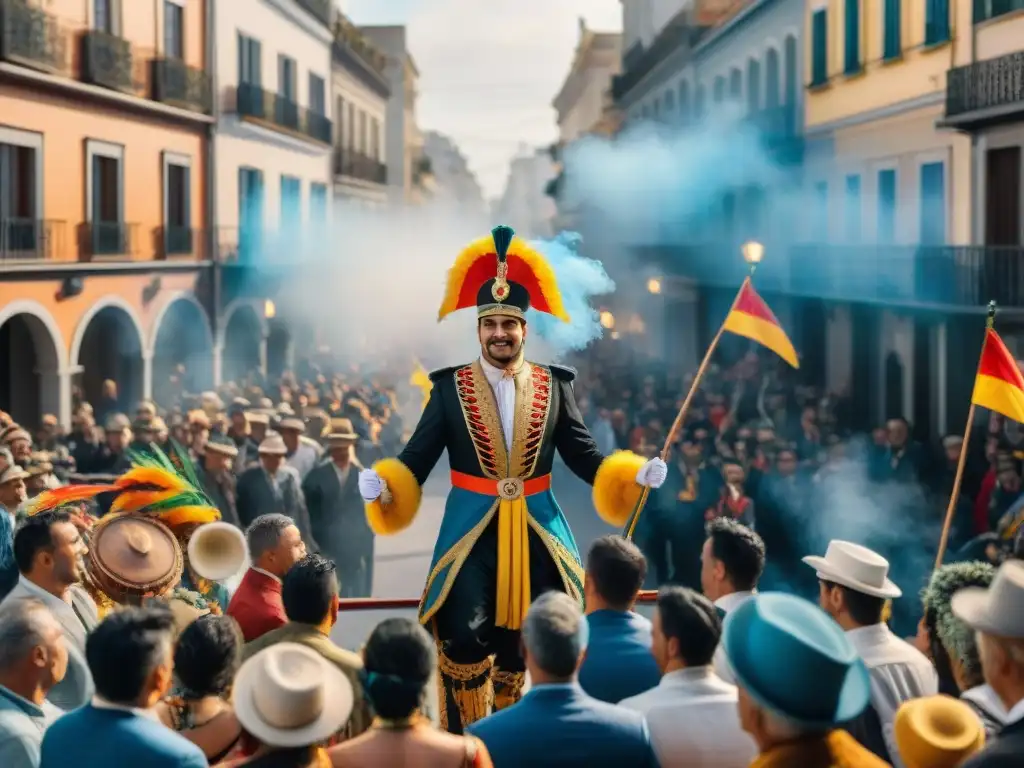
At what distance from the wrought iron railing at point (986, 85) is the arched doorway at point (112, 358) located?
13.5m

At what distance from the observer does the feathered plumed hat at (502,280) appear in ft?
21.7

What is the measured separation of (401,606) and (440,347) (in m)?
26.7

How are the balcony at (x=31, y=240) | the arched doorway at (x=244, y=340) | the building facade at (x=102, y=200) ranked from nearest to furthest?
the balcony at (x=31, y=240) < the building facade at (x=102, y=200) < the arched doorway at (x=244, y=340)

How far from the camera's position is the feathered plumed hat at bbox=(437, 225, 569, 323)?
6.62 metres

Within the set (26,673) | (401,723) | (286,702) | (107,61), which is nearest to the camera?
(286,702)

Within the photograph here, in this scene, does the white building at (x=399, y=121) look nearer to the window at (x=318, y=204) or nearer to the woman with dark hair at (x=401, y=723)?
the window at (x=318, y=204)

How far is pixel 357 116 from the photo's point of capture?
43.8 meters

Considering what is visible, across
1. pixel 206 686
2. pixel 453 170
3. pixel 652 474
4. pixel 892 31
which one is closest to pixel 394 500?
pixel 652 474

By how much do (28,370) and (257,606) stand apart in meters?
16.7

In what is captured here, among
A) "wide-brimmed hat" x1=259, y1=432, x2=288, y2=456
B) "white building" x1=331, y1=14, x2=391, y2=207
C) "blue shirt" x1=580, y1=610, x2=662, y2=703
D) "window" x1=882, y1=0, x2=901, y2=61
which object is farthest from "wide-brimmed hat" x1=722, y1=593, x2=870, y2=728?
"white building" x1=331, y1=14, x2=391, y2=207

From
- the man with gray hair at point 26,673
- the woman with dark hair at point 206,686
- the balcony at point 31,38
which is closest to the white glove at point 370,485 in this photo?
the woman with dark hair at point 206,686

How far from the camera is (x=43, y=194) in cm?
2094

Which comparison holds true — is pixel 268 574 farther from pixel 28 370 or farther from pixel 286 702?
pixel 28 370

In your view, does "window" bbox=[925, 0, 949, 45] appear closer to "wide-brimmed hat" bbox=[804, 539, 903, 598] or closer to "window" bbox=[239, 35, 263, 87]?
"window" bbox=[239, 35, 263, 87]
